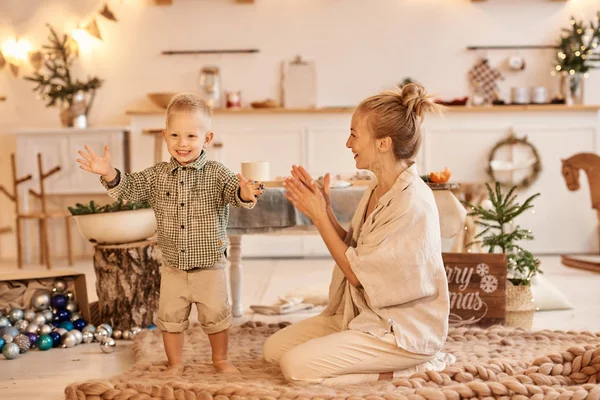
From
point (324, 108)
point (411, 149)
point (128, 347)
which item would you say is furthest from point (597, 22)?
point (128, 347)

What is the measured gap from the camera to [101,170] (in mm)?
2252

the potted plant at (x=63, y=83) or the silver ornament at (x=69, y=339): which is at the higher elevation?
the potted plant at (x=63, y=83)

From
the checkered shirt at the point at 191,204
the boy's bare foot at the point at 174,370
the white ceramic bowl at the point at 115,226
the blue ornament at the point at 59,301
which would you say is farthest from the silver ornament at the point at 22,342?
the checkered shirt at the point at 191,204

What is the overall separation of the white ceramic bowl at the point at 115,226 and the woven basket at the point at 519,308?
162 cm

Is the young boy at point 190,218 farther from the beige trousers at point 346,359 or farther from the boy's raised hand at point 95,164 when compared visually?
the beige trousers at point 346,359

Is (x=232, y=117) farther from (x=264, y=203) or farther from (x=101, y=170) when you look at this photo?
(x=101, y=170)

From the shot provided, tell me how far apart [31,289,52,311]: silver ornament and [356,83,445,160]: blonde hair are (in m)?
1.75

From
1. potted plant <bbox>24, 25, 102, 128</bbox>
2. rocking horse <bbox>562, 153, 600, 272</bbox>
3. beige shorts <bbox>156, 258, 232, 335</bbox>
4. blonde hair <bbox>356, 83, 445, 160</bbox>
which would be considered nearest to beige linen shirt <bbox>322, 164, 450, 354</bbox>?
blonde hair <bbox>356, 83, 445, 160</bbox>

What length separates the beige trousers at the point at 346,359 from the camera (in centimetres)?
216

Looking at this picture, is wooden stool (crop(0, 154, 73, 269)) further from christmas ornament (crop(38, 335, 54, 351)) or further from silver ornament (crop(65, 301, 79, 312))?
christmas ornament (crop(38, 335, 54, 351))

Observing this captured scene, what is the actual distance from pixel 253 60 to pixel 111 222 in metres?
3.01

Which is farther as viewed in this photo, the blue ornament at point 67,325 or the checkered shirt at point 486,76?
the checkered shirt at point 486,76

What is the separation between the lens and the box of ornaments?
294cm

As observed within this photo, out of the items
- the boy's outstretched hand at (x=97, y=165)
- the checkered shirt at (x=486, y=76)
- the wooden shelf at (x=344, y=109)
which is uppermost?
the checkered shirt at (x=486, y=76)
